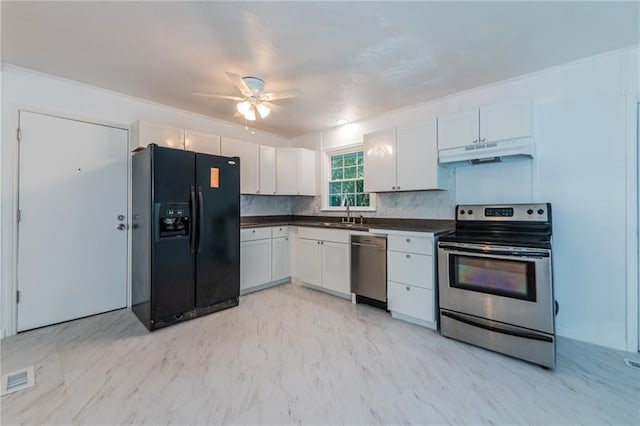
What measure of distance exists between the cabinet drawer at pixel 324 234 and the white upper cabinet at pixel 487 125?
151 cm

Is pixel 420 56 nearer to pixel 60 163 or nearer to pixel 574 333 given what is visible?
pixel 574 333

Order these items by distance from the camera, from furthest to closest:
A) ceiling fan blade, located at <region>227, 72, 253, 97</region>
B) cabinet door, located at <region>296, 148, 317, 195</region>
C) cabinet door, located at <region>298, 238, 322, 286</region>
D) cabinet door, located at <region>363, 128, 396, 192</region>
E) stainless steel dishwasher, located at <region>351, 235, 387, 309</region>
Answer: cabinet door, located at <region>296, 148, 317, 195</region>, cabinet door, located at <region>298, 238, 322, 286</region>, cabinet door, located at <region>363, 128, 396, 192</region>, stainless steel dishwasher, located at <region>351, 235, 387, 309</region>, ceiling fan blade, located at <region>227, 72, 253, 97</region>

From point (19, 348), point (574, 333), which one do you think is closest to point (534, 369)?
point (574, 333)

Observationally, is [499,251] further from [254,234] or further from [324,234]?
[254,234]

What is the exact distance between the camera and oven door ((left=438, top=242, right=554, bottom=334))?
2.06 m

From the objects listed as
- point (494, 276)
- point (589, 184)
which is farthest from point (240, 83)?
point (589, 184)

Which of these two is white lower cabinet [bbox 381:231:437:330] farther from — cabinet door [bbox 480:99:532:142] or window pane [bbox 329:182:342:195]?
window pane [bbox 329:182:342:195]

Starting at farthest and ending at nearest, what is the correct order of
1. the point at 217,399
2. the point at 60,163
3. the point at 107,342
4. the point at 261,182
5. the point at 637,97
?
the point at 261,182 < the point at 60,163 < the point at 107,342 < the point at 637,97 < the point at 217,399

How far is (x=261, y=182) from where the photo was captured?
417cm

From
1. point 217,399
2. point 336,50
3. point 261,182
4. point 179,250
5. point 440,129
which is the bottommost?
point 217,399

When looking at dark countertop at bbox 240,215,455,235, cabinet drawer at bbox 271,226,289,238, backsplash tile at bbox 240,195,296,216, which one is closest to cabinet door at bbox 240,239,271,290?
cabinet drawer at bbox 271,226,289,238

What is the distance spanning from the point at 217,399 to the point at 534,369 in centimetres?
224

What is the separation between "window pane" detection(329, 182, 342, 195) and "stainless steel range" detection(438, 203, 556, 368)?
2.17m

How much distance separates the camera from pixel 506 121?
257 centimetres
